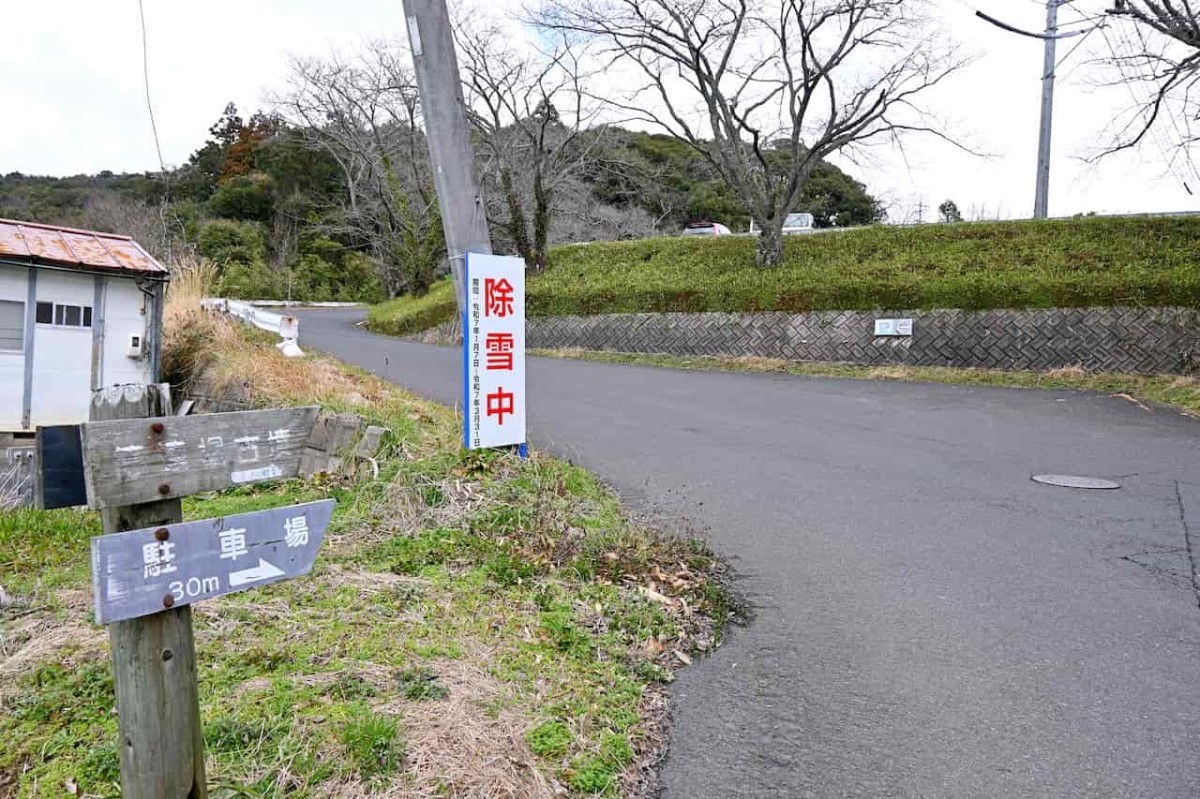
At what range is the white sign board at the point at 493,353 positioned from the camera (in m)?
5.65

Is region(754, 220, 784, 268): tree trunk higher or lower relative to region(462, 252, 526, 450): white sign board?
higher

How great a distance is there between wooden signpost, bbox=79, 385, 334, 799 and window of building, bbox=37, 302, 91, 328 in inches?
355

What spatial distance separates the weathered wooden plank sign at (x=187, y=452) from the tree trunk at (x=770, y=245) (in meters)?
19.1

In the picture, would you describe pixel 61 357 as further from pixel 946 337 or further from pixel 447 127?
pixel 946 337

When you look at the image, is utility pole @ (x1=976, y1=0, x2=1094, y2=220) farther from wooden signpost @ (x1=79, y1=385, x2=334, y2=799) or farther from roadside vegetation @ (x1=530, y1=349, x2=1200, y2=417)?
wooden signpost @ (x1=79, y1=385, x2=334, y2=799)

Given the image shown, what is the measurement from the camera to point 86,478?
5.73 feet

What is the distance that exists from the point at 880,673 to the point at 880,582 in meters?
1.20

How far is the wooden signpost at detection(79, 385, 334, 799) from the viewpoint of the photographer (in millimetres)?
1766

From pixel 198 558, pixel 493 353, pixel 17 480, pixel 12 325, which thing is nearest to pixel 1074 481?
pixel 493 353

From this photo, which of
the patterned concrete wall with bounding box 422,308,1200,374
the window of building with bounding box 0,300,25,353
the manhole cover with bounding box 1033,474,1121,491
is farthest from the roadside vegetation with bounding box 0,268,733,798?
the patterned concrete wall with bounding box 422,308,1200,374

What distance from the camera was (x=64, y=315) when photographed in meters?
9.49

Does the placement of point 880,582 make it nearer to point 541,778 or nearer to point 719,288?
point 541,778

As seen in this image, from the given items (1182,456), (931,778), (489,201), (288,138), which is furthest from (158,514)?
(288,138)

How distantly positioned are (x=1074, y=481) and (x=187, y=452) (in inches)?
288
